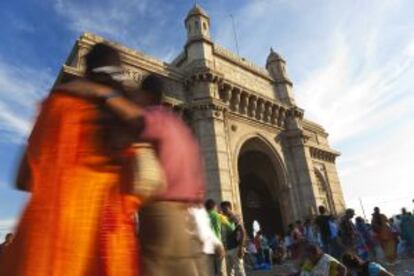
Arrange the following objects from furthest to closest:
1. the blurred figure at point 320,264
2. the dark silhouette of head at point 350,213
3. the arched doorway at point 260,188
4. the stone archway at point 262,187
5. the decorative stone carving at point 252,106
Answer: the arched doorway at point 260,188 → the stone archway at point 262,187 → the decorative stone carving at point 252,106 → the dark silhouette of head at point 350,213 → the blurred figure at point 320,264

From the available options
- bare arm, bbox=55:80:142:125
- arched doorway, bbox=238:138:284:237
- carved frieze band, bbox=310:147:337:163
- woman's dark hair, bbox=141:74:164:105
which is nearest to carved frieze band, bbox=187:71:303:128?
arched doorway, bbox=238:138:284:237

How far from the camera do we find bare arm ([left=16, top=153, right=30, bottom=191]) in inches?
90.3

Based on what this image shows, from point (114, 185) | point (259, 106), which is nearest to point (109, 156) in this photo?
point (114, 185)

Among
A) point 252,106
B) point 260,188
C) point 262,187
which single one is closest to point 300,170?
point 262,187

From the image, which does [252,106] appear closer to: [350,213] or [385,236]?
[385,236]

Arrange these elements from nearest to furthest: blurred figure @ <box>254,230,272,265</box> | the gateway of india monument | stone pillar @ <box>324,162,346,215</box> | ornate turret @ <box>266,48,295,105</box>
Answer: blurred figure @ <box>254,230,272,265</box> → the gateway of india monument → ornate turret @ <box>266,48,295,105</box> → stone pillar @ <box>324,162,346,215</box>

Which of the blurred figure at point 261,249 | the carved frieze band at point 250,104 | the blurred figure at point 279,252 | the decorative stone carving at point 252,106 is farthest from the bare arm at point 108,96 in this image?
the decorative stone carving at point 252,106

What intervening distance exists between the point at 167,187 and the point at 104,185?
1.23 feet

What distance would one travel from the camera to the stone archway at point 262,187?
21.2 m

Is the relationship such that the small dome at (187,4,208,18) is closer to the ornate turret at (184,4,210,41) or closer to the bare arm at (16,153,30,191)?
the ornate turret at (184,4,210,41)

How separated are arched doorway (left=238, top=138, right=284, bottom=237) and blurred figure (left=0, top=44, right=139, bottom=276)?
62.2ft

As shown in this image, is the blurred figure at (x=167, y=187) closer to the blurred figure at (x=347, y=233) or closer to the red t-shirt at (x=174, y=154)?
the red t-shirt at (x=174, y=154)

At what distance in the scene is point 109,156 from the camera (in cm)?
221

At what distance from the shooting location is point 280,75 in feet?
77.5
